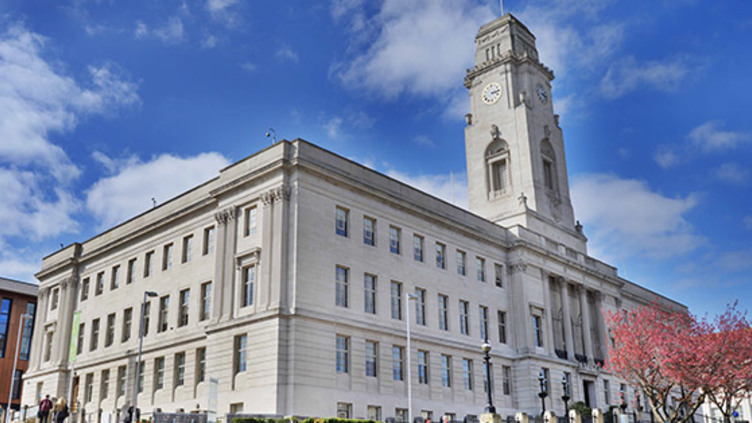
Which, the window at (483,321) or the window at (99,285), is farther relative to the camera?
the window at (99,285)

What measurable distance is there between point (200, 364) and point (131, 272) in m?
13.1

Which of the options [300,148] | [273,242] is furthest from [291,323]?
[300,148]

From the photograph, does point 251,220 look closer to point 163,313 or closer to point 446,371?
point 163,313

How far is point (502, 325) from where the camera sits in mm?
57375

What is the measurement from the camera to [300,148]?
1757 inches

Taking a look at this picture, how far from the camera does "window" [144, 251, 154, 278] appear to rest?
53688mm

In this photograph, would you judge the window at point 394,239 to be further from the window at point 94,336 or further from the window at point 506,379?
the window at point 94,336

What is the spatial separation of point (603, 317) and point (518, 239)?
15425 millimetres

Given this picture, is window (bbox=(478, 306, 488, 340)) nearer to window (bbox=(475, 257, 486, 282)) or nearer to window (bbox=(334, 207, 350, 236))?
window (bbox=(475, 257, 486, 282))

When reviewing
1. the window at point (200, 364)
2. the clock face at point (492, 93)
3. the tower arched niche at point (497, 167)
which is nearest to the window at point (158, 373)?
the window at point (200, 364)

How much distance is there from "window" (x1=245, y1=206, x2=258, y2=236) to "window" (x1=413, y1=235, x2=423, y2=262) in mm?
12235

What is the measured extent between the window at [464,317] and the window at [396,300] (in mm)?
7100

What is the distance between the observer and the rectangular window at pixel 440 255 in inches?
2086

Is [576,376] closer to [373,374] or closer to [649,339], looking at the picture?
[649,339]
